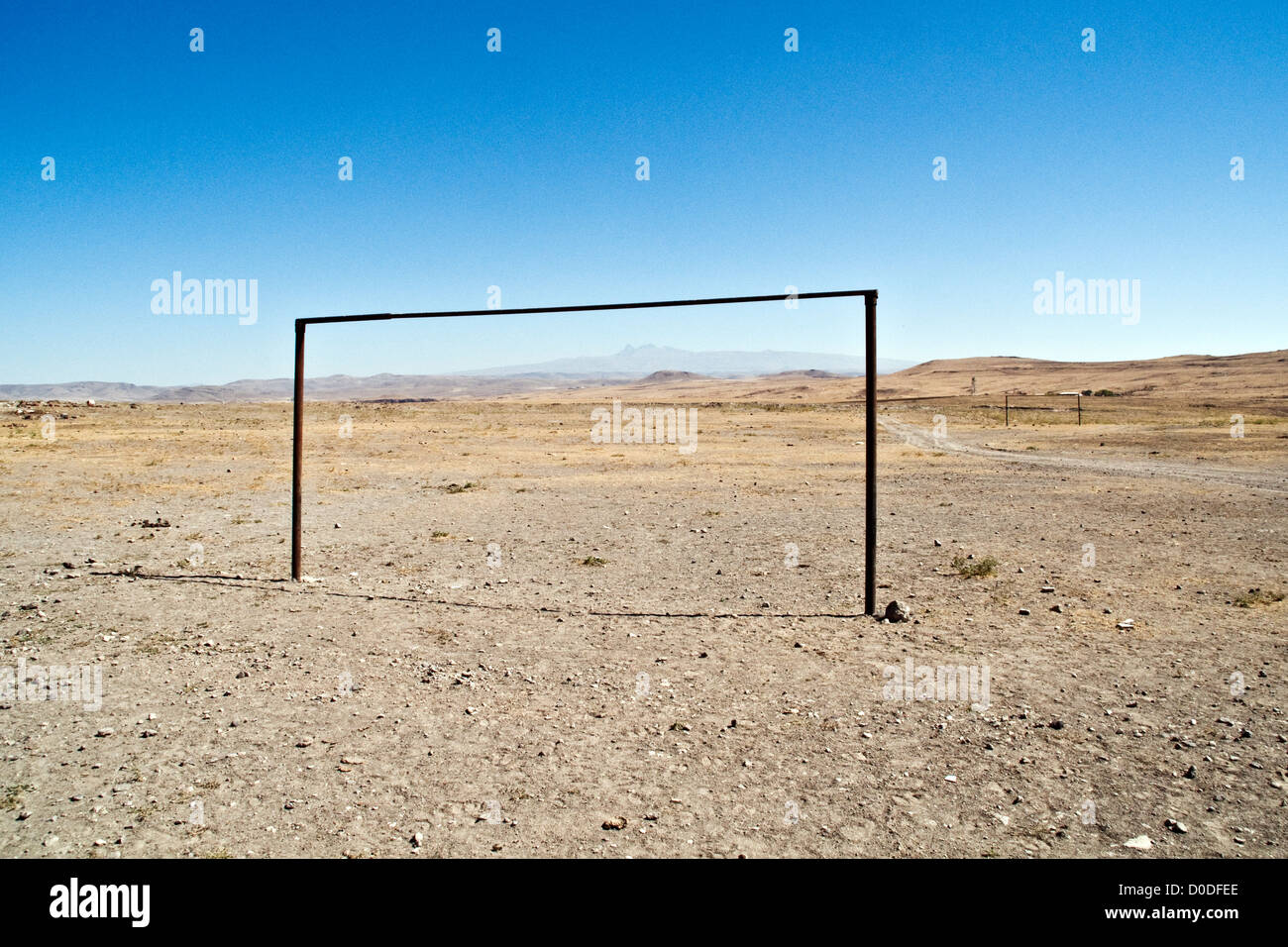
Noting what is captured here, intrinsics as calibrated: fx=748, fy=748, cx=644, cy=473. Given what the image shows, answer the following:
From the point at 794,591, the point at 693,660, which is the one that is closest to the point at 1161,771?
the point at 693,660

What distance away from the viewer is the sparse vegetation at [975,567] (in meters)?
9.59

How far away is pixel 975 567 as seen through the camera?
9.83 metres

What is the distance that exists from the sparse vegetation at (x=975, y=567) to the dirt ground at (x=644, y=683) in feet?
0.33

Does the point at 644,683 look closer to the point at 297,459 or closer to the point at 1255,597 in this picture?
the point at 297,459

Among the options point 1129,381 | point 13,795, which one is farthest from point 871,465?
point 1129,381

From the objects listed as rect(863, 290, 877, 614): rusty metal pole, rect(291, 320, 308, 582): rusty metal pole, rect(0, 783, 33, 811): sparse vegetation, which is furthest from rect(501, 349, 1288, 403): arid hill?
rect(0, 783, 33, 811): sparse vegetation

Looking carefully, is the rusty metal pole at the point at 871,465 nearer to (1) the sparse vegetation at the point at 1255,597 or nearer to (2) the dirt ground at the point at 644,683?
(2) the dirt ground at the point at 644,683

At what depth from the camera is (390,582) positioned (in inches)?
375

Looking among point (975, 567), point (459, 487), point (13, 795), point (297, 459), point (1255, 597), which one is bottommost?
point (13, 795)

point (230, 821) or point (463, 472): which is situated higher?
point (463, 472)

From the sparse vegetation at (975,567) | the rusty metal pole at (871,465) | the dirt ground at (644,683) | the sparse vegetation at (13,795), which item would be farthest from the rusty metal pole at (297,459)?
the sparse vegetation at (975,567)

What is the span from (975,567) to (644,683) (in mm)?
5695
